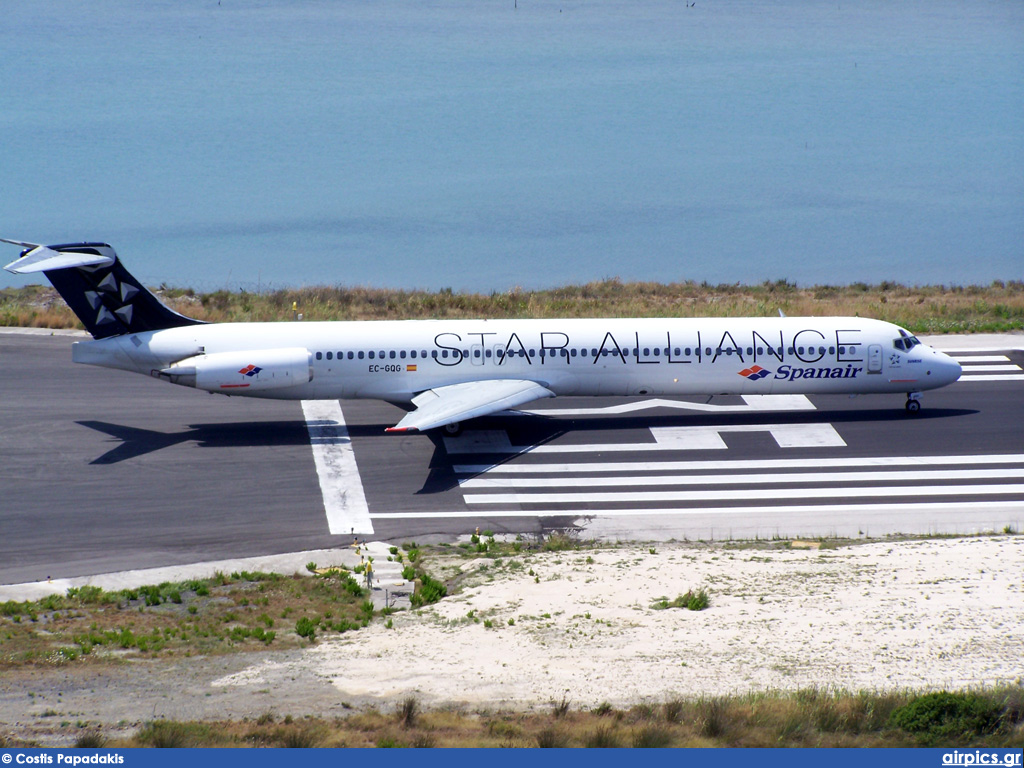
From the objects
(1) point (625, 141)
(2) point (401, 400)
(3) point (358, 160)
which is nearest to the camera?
(2) point (401, 400)

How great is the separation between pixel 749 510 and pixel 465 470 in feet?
26.4

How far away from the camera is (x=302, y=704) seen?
16.5 m

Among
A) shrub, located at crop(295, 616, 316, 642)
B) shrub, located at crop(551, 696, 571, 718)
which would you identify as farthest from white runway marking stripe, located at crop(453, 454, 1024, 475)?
shrub, located at crop(551, 696, 571, 718)

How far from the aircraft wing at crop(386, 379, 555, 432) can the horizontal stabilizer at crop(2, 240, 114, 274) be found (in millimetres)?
10128

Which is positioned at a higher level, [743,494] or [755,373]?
[755,373]

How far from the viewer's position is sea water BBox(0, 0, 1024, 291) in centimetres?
8131

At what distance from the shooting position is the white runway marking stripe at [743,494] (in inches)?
1155

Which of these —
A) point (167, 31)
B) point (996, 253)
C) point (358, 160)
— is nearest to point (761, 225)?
point (996, 253)

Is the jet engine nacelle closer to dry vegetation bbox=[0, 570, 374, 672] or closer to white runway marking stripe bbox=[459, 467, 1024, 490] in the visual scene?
white runway marking stripe bbox=[459, 467, 1024, 490]

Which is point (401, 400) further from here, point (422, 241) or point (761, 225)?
point (761, 225)

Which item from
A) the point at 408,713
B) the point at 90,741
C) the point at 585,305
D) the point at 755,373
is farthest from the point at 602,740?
the point at 585,305

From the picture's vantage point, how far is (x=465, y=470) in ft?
103

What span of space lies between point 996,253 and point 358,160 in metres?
54.0

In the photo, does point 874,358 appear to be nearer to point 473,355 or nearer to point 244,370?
point 473,355
